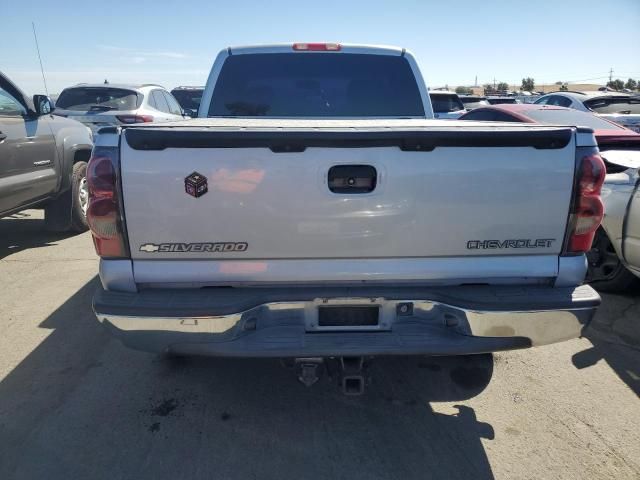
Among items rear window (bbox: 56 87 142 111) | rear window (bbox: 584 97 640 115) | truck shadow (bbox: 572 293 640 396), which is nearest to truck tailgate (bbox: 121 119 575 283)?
truck shadow (bbox: 572 293 640 396)

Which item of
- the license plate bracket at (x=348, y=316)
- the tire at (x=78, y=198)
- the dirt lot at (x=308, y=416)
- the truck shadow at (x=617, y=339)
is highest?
the license plate bracket at (x=348, y=316)

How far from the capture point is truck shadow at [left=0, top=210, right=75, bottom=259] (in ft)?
20.1

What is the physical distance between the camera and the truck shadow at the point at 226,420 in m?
2.38

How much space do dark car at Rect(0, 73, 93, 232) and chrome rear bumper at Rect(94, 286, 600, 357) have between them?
352 cm

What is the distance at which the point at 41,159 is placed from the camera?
5695mm

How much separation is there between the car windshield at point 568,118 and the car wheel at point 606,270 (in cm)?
305

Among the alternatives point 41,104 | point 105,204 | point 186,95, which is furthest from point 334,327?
point 186,95

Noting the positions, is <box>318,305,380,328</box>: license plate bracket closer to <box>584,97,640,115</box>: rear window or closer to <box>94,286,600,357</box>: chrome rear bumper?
<box>94,286,600,357</box>: chrome rear bumper

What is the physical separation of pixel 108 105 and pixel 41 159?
3513mm

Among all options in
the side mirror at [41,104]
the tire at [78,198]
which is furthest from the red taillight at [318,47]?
the tire at [78,198]

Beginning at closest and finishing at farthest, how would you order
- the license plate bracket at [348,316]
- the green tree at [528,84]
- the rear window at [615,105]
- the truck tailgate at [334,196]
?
the truck tailgate at [334,196] < the license plate bracket at [348,316] < the rear window at [615,105] < the green tree at [528,84]

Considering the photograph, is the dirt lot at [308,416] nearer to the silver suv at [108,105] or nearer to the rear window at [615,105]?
the silver suv at [108,105]

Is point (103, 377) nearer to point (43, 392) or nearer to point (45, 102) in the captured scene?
point (43, 392)

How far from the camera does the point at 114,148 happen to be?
220cm
